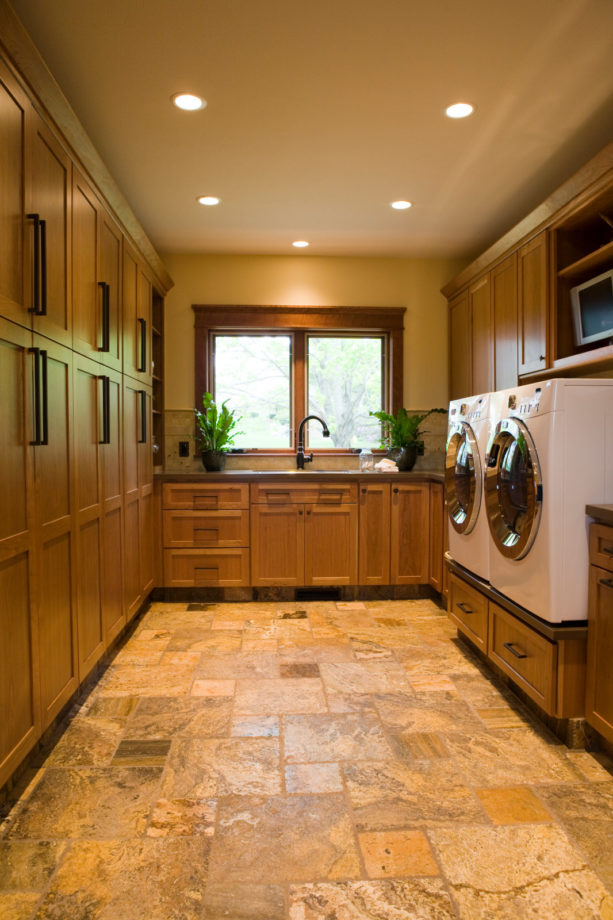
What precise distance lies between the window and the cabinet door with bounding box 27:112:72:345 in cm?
248

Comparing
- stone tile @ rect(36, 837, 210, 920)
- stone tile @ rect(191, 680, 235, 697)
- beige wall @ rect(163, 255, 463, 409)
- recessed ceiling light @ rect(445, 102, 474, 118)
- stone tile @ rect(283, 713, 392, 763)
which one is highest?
recessed ceiling light @ rect(445, 102, 474, 118)

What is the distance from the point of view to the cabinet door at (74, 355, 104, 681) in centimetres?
237

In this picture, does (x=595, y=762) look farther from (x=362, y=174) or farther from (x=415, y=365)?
(x=415, y=365)

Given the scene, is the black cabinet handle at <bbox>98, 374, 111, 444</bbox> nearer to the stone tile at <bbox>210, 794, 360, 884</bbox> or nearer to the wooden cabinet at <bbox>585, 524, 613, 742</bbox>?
the stone tile at <bbox>210, 794, 360, 884</bbox>

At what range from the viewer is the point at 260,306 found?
15.2 feet

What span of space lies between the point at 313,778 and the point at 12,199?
76.9 inches

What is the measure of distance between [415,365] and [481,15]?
2887 millimetres

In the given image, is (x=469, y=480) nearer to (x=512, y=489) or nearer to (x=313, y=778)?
(x=512, y=489)

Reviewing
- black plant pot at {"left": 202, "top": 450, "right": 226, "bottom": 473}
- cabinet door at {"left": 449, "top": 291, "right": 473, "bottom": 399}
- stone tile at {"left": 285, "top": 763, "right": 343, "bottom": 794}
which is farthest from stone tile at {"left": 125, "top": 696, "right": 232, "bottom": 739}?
cabinet door at {"left": 449, "top": 291, "right": 473, "bottom": 399}

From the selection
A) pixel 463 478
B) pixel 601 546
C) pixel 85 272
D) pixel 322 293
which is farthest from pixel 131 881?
pixel 322 293

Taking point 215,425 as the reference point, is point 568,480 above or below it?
below

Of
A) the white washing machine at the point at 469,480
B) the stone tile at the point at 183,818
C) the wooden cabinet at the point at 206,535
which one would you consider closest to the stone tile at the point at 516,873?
the stone tile at the point at 183,818

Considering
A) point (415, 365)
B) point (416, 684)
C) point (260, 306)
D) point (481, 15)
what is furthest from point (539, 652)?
point (260, 306)

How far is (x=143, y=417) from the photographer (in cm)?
369
